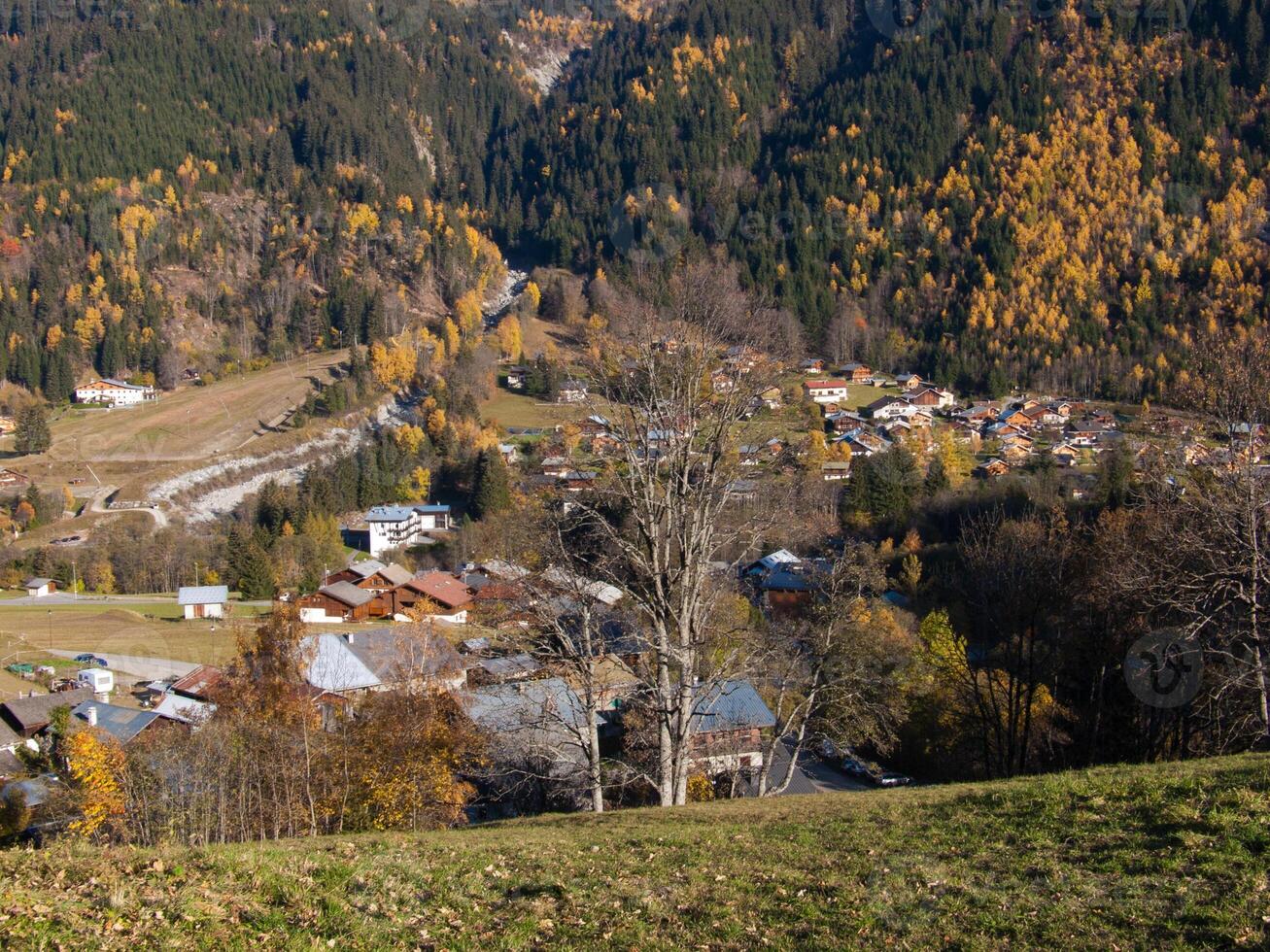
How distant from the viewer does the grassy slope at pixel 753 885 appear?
5.24m

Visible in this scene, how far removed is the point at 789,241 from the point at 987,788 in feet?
407

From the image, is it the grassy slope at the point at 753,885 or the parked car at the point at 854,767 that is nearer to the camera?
the grassy slope at the point at 753,885

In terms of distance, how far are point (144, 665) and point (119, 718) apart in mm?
9822

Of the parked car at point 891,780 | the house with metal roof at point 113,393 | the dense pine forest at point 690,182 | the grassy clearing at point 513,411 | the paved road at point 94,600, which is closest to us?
the parked car at point 891,780

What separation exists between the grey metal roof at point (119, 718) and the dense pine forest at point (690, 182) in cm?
7789

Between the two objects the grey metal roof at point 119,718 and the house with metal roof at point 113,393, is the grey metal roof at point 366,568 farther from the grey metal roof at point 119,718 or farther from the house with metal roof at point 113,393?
the house with metal roof at point 113,393

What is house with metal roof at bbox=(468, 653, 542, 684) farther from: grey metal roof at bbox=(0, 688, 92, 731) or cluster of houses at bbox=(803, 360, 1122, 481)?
cluster of houses at bbox=(803, 360, 1122, 481)

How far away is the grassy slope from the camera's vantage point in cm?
524

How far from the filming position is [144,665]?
3694 cm

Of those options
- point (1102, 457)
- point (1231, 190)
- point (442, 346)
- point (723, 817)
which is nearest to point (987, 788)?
point (723, 817)

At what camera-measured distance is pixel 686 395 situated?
36.1 ft

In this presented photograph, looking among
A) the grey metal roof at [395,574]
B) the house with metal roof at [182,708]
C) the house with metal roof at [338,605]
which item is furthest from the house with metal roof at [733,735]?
the grey metal roof at [395,574]

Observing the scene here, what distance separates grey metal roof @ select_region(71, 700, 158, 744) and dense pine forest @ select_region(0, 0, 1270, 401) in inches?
3066

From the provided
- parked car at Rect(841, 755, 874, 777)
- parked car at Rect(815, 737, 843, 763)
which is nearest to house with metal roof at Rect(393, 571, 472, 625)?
parked car at Rect(841, 755, 874, 777)
